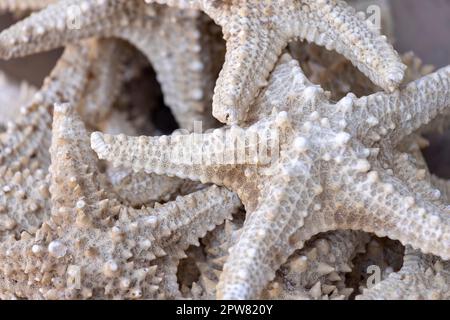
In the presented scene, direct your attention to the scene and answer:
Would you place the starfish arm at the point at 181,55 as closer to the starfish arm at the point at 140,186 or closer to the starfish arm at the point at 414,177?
the starfish arm at the point at 140,186

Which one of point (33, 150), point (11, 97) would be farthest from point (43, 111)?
point (11, 97)

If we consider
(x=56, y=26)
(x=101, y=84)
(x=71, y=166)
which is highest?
(x=56, y=26)

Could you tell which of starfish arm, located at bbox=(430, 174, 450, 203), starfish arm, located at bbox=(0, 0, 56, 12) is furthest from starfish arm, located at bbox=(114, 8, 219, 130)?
starfish arm, located at bbox=(430, 174, 450, 203)

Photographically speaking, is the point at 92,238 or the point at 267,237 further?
the point at 92,238

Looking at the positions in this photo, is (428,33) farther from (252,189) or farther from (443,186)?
(252,189)

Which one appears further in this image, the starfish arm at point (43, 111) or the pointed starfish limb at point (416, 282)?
the starfish arm at point (43, 111)

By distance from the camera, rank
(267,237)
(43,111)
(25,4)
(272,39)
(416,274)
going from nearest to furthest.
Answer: (267,237)
(416,274)
(272,39)
(43,111)
(25,4)

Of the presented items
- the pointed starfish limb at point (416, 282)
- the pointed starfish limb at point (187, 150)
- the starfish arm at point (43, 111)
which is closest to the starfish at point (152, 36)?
the starfish arm at point (43, 111)

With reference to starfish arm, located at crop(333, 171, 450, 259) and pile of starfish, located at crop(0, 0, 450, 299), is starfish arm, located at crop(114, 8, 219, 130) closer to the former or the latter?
pile of starfish, located at crop(0, 0, 450, 299)
